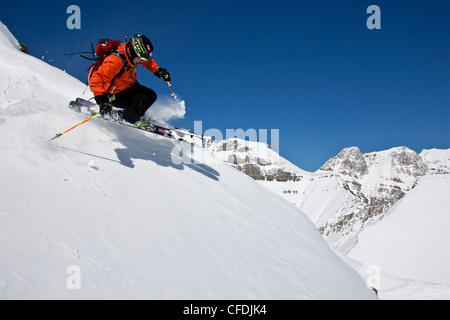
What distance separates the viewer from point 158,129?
8031mm

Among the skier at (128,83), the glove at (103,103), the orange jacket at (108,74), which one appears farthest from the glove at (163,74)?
the glove at (103,103)

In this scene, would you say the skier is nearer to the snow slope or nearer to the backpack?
the backpack

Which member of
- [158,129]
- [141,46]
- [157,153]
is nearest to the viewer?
[141,46]

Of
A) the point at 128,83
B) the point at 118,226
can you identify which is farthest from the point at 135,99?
the point at 118,226

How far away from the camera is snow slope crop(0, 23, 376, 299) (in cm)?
284

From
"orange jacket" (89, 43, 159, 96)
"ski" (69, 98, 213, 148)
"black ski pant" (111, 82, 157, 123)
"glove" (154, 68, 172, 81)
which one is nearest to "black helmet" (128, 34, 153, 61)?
"orange jacket" (89, 43, 159, 96)

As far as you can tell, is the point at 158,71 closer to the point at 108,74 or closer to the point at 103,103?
the point at 108,74

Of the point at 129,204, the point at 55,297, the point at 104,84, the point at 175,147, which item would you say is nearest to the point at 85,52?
the point at 104,84

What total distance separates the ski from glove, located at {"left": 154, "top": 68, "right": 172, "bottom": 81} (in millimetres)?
1354

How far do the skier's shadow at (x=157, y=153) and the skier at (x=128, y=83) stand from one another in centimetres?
46

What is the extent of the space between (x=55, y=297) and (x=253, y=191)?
6849 millimetres

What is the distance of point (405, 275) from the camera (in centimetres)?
3028

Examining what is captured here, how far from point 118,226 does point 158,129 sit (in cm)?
462
